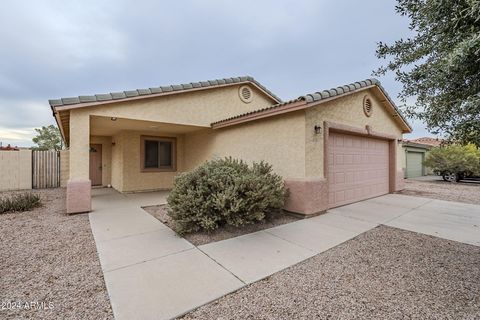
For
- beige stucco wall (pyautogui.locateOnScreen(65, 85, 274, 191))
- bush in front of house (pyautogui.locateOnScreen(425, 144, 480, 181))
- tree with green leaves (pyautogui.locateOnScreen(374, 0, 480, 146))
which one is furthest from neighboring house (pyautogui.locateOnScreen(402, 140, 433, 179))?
tree with green leaves (pyautogui.locateOnScreen(374, 0, 480, 146))

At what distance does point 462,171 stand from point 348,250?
18.0 meters

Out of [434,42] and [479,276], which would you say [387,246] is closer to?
[479,276]

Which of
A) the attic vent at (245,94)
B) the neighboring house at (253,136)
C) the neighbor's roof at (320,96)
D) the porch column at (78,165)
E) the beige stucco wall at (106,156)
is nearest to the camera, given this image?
the neighbor's roof at (320,96)

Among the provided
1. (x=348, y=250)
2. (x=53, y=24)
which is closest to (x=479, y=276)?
(x=348, y=250)

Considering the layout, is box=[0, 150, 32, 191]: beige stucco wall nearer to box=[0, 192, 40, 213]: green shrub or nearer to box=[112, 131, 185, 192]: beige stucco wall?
box=[112, 131, 185, 192]: beige stucco wall

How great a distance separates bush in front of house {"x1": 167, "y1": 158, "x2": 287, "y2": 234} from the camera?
4664 millimetres

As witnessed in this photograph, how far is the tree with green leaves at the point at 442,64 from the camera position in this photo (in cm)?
214

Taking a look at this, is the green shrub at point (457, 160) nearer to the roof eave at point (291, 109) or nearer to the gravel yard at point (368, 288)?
the roof eave at point (291, 109)

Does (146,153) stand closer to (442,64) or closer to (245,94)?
(245,94)

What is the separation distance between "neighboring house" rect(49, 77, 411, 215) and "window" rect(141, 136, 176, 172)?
5 centimetres

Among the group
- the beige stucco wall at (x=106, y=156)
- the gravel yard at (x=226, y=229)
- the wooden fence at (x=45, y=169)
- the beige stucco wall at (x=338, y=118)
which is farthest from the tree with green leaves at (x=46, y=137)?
the beige stucco wall at (x=338, y=118)

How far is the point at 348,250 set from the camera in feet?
13.1

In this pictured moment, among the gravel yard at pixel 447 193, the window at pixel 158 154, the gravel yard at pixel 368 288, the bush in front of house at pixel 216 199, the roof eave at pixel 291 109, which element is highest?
the roof eave at pixel 291 109

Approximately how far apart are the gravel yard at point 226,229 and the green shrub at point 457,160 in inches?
614
